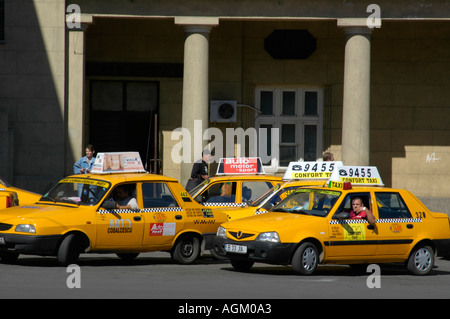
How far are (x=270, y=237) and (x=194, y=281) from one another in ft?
4.99

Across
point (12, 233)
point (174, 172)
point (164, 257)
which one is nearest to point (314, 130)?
point (174, 172)

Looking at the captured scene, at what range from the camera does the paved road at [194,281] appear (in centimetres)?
1109

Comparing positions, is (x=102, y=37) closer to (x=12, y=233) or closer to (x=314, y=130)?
(x=314, y=130)

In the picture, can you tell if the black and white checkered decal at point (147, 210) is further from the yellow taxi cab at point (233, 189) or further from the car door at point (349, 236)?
the car door at point (349, 236)

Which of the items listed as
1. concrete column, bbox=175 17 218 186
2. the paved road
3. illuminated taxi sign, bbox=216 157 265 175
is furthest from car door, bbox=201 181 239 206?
concrete column, bbox=175 17 218 186

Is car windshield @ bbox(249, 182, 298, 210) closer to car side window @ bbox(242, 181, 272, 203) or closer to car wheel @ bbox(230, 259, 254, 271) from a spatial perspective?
car side window @ bbox(242, 181, 272, 203)

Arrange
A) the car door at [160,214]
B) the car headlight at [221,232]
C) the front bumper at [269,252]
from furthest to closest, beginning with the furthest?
the car door at [160,214]
the car headlight at [221,232]
the front bumper at [269,252]

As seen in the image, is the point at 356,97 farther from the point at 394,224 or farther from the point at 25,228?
the point at 25,228

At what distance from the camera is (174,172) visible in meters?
27.2

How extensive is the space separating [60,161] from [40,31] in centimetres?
338

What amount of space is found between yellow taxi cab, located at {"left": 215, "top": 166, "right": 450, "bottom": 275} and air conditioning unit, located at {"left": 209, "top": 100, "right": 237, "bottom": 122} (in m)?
11.9

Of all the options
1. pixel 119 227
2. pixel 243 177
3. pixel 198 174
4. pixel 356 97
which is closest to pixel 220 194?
pixel 243 177

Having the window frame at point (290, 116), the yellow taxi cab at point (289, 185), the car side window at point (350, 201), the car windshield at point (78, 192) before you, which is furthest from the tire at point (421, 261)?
the window frame at point (290, 116)

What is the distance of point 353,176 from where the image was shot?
591 inches
